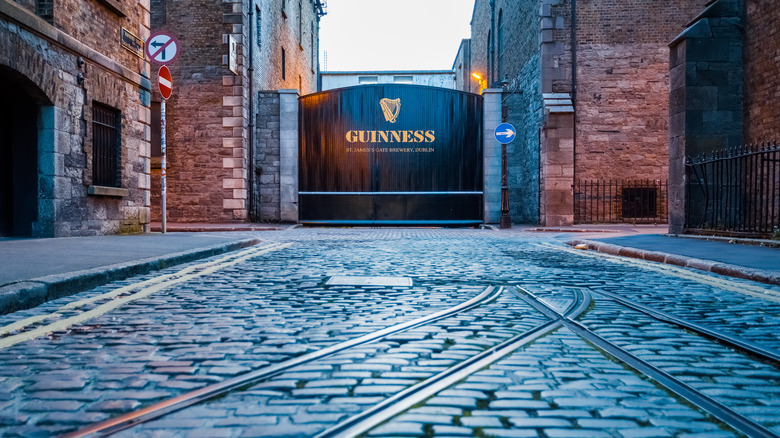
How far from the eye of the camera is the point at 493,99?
798 inches

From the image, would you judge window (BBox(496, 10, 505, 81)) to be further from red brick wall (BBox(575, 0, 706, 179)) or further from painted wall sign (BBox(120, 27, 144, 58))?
painted wall sign (BBox(120, 27, 144, 58))

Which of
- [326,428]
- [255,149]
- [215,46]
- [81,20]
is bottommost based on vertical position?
[326,428]

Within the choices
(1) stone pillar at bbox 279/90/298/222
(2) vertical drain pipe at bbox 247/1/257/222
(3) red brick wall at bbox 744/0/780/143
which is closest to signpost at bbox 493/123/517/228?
(1) stone pillar at bbox 279/90/298/222

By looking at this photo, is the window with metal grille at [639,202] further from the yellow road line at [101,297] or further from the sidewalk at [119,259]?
the yellow road line at [101,297]

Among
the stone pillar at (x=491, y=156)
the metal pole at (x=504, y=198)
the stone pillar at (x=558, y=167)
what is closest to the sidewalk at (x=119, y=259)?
the metal pole at (x=504, y=198)

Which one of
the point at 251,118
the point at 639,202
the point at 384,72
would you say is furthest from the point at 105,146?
the point at 384,72

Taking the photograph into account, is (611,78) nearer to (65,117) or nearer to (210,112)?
(210,112)

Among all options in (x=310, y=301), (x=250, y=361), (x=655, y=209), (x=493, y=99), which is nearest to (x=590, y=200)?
(x=655, y=209)

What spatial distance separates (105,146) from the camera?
11.7 m

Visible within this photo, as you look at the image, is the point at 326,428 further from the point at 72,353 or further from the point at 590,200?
the point at 590,200

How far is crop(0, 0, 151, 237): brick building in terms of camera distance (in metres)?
9.48

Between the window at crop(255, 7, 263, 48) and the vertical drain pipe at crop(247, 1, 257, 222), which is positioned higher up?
the window at crop(255, 7, 263, 48)

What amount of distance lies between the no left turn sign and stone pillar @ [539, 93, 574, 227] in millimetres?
10923

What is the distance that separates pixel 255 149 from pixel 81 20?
375 inches
